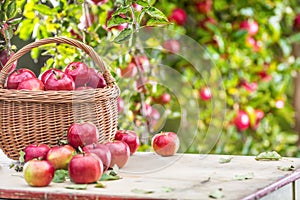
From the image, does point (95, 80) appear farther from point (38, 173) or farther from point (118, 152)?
point (38, 173)

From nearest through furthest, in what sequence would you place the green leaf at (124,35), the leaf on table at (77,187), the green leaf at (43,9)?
the leaf on table at (77,187) → the green leaf at (124,35) → the green leaf at (43,9)

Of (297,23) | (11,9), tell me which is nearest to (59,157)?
(11,9)

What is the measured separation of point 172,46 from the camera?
3.25 metres

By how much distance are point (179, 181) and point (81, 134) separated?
1.00 feet

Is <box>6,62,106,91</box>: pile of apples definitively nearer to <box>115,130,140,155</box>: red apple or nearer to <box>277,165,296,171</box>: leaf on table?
<box>115,130,140,155</box>: red apple

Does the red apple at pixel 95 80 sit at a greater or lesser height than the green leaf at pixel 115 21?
lesser

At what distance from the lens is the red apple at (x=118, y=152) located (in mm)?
2227

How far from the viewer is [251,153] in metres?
4.14

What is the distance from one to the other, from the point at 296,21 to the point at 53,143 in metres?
2.31

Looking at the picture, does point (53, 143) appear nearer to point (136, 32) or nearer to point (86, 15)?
point (136, 32)

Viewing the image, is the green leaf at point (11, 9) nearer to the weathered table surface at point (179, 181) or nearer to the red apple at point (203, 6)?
the weathered table surface at point (179, 181)

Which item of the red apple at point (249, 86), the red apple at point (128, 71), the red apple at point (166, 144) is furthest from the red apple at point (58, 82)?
the red apple at point (249, 86)

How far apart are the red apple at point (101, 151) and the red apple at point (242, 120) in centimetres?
193

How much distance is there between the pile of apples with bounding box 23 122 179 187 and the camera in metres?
2.01
